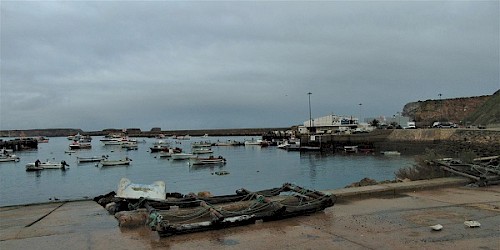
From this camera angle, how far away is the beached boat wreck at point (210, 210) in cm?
619

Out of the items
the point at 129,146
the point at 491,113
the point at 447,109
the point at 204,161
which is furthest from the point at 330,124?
the point at 204,161

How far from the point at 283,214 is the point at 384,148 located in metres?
68.2

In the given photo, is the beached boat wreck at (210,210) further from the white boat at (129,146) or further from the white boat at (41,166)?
the white boat at (129,146)

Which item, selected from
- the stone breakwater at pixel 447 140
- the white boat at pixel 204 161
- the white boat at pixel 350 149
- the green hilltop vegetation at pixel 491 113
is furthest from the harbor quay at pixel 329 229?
the green hilltop vegetation at pixel 491 113

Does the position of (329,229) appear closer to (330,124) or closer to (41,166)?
(41,166)

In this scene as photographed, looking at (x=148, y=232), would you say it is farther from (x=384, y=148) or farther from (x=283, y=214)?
(x=384, y=148)

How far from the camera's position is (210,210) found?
6672 millimetres

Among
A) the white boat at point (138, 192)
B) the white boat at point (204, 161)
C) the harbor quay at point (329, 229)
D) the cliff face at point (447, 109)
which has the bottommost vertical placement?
the white boat at point (204, 161)

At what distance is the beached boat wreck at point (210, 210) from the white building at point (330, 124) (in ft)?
302

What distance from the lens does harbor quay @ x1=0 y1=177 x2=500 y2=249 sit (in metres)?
5.54

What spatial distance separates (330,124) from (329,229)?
101017 mm

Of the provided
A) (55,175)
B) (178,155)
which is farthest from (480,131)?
(55,175)

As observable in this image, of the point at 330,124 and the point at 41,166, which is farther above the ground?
the point at 330,124

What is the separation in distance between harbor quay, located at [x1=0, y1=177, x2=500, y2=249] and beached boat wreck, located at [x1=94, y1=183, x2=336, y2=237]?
121 mm
